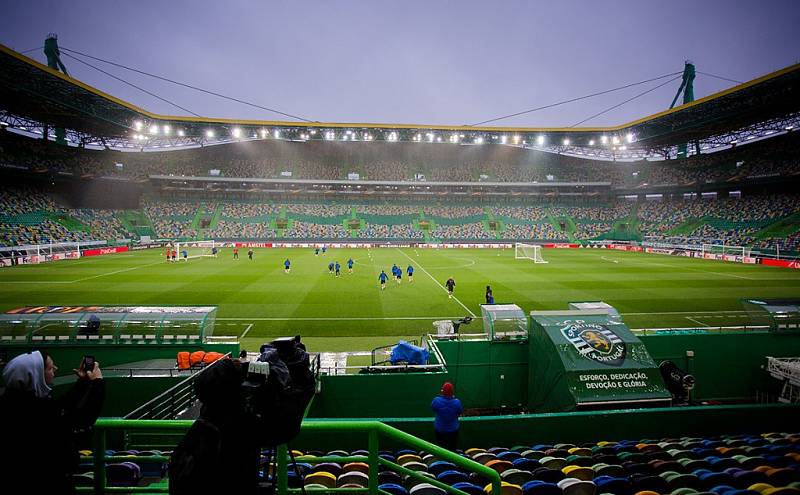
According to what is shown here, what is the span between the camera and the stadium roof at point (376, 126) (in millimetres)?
38469

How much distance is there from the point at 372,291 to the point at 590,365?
18.6 m

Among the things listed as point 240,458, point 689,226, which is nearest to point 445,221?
point 689,226

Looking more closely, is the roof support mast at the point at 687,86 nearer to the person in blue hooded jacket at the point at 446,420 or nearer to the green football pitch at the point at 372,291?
the green football pitch at the point at 372,291

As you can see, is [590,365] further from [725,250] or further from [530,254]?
[725,250]

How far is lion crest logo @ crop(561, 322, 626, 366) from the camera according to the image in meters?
Answer: 8.31

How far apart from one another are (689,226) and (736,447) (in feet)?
217

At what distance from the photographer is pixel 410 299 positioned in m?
23.4

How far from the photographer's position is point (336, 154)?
82.8 metres

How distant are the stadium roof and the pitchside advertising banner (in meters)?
43.4

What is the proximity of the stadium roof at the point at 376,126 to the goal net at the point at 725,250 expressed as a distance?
614 inches

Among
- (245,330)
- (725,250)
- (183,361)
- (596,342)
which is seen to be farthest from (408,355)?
(725,250)

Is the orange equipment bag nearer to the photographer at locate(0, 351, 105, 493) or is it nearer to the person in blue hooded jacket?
the person in blue hooded jacket

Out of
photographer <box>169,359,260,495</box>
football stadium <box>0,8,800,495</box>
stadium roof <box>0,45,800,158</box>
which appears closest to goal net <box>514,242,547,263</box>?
football stadium <box>0,8,800,495</box>

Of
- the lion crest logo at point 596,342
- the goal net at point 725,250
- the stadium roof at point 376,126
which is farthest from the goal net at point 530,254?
the lion crest logo at point 596,342
